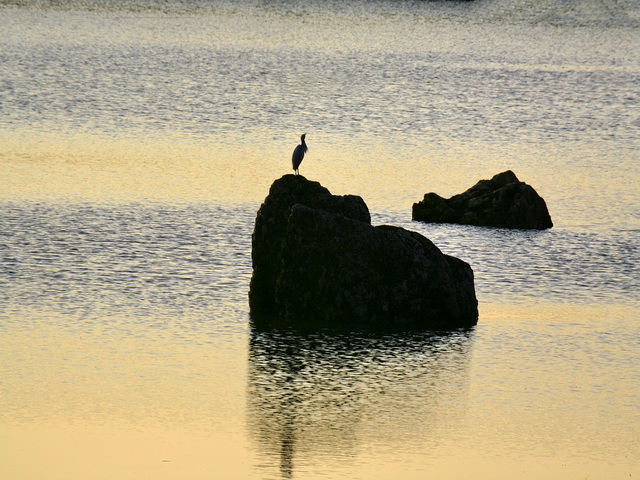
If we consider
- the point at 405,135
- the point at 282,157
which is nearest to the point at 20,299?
the point at 282,157

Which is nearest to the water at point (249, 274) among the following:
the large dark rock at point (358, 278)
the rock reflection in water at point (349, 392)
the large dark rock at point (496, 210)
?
→ the rock reflection in water at point (349, 392)

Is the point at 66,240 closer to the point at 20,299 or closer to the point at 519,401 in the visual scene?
the point at 20,299

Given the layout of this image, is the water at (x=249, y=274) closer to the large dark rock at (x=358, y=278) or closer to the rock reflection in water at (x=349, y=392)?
the rock reflection in water at (x=349, y=392)

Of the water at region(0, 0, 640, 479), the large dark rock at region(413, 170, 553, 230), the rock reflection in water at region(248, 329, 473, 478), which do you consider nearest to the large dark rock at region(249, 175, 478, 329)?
the rock reflection in water at region(248, 329, 473, 478)

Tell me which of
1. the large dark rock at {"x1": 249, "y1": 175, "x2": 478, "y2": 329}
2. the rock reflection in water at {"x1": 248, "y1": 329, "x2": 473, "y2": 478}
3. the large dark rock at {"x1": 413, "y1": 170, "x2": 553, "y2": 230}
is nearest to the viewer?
the rock reflection in water at {"x1": 248, "y1": 329, "x2": 473, "y2": 478}

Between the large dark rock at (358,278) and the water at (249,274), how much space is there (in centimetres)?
82

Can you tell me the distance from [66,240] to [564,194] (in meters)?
19.1

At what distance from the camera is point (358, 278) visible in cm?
2733

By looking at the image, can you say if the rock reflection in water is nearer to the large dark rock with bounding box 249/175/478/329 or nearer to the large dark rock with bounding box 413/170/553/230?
the large dark rock with bounding box 249/175/478/329

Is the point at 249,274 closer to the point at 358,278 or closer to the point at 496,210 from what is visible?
the point at 358,278

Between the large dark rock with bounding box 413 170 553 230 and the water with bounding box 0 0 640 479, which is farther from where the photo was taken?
the large dark rock with bounding box 413 170 553 230

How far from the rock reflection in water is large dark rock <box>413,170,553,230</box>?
11.4 m

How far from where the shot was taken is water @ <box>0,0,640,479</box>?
2047cm

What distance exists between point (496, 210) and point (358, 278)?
39.9ft
